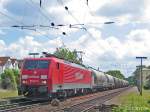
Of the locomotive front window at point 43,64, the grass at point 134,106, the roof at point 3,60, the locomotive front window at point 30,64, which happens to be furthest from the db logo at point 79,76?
the roof at point 3,60

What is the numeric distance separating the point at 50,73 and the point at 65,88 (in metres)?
4.67

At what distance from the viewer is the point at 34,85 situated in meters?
32.3

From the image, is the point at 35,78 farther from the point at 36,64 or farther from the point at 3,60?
the point at 3,60

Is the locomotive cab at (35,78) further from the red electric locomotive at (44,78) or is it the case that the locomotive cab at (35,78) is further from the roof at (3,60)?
the roof at (3,60)

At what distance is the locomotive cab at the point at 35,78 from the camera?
106 feet

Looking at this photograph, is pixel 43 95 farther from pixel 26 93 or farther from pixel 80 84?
pixel 80 84

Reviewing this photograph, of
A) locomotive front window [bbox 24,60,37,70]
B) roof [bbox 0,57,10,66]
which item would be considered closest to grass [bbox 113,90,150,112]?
locomotive front window [bbox 24,60,37,70]

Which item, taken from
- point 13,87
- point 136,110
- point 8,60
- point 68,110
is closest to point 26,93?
point 68,110

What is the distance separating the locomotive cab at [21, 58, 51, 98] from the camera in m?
32.3

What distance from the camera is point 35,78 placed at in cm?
3269

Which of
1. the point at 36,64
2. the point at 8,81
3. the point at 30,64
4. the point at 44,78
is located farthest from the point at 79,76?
the point at 8,81

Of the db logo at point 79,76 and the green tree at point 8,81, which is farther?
the green tree at point 8,81

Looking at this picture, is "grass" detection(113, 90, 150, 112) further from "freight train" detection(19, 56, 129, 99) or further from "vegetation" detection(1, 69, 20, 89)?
"vegetation" detection(1, 69, 20, 89)

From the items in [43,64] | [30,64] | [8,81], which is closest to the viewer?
[43,64]
